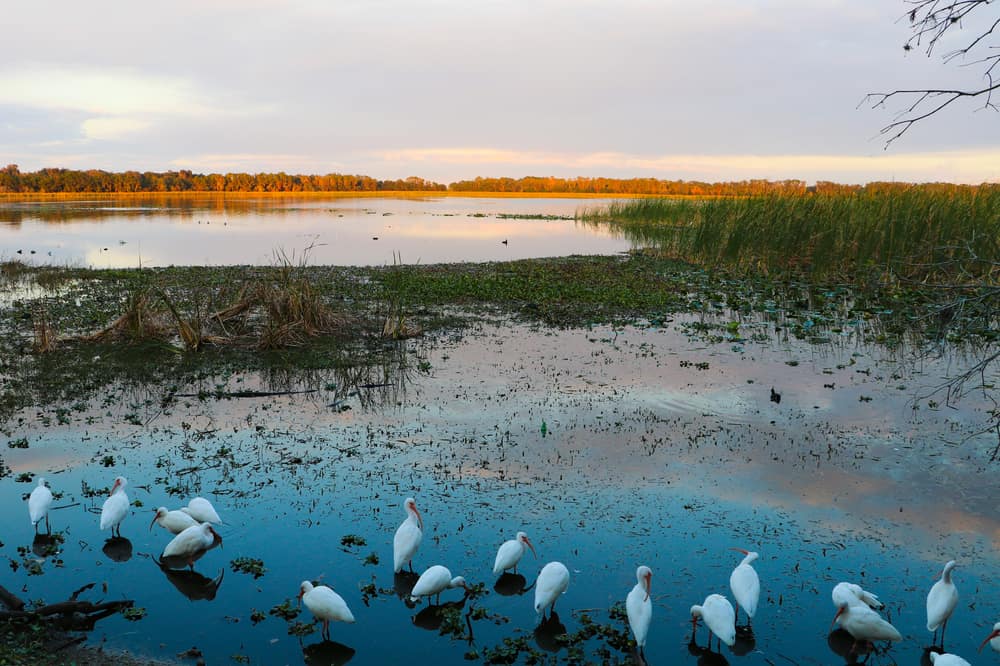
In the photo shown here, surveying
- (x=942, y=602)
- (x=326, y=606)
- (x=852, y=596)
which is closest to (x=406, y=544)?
(x=326, y=606)

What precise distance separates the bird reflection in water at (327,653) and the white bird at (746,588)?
278 cm

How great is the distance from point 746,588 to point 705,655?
574 millimetres

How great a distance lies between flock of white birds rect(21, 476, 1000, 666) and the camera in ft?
16.5

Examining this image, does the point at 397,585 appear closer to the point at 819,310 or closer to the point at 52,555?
the point at 52,555

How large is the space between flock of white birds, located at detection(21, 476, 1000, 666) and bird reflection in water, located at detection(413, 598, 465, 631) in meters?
0.12

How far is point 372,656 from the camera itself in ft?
16.7

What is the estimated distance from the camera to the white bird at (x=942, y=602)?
16.8 feet

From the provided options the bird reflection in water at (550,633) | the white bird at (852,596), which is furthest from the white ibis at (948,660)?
the bird reflection in water at (550,633)

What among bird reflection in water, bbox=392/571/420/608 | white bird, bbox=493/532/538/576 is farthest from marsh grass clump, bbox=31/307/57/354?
white bird, bbox=493/532/538/576

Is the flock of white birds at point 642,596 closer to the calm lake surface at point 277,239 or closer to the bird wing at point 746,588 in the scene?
the bird wing at point 746,588

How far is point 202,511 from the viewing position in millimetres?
6562

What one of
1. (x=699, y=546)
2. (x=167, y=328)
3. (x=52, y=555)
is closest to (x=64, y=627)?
(x=52, y=555)

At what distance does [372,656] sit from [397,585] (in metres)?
0.88

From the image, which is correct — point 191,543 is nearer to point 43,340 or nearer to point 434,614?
point 434,614
